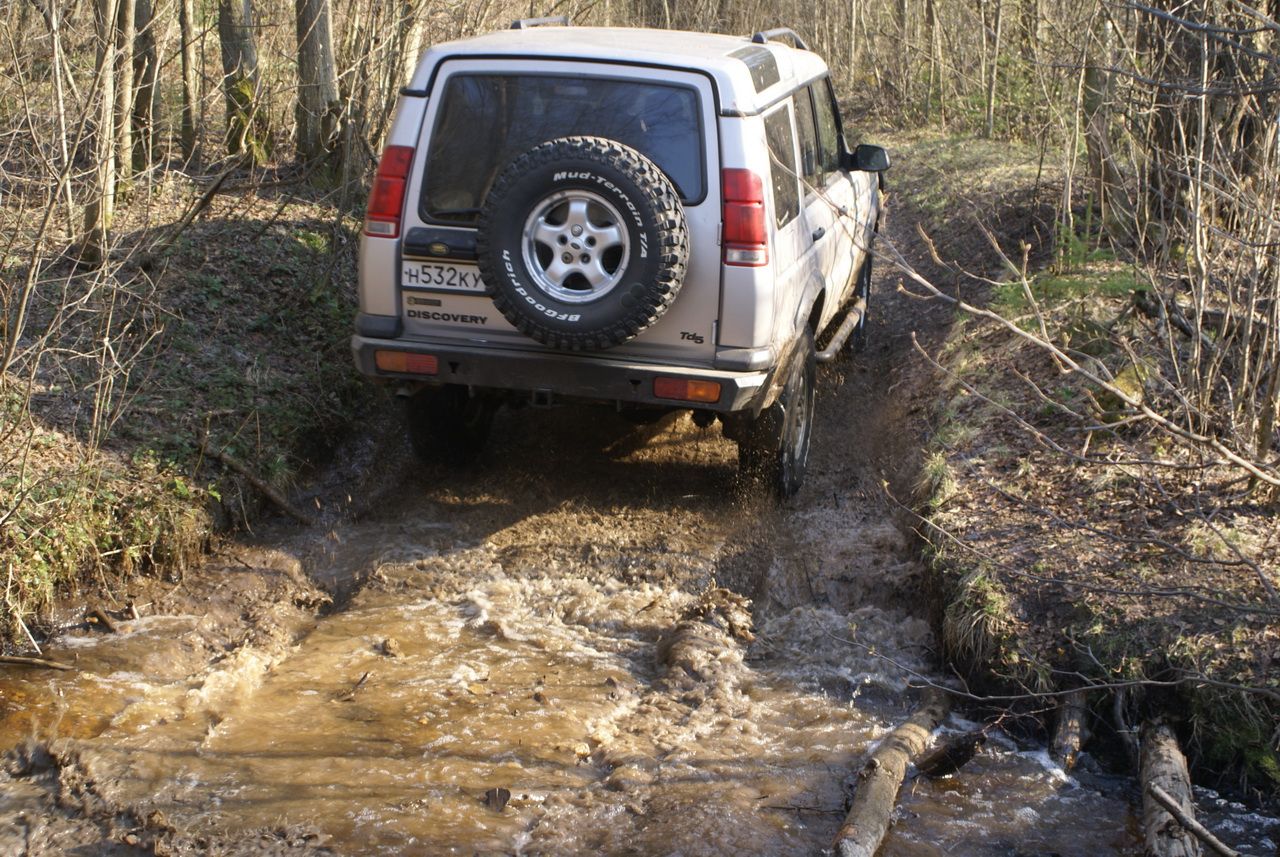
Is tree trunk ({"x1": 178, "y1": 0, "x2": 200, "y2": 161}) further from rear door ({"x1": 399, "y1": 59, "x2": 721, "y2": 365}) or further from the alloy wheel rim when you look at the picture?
the alloy wheel rim

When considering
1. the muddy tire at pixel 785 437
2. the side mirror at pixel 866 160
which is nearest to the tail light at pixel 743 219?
the muddy tire at pixel 785 437

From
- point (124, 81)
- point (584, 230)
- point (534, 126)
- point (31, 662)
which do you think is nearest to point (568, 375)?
point (584, 230)

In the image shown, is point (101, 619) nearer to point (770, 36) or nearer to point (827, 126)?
point (770, 36)

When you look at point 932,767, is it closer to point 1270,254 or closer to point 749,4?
point 1270,254

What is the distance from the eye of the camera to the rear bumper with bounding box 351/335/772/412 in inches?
191

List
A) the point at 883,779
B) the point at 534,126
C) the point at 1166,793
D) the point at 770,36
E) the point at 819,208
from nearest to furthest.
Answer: the point at 1166,793
the point at 883,779
the point at 534,126
the point at 819,208
the point at 770,36

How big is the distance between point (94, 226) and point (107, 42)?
4.23 feet

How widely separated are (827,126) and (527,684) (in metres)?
3.90

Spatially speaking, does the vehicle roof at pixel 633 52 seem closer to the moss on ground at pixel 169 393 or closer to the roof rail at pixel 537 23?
the roof rail at pixel 537 23

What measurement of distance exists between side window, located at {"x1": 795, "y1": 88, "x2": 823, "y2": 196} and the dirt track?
158 centimetres

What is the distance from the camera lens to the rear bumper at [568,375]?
486cm

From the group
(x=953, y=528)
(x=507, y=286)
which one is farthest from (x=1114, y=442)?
(x=507, y=286)

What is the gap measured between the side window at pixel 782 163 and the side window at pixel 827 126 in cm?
86

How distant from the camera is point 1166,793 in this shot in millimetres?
3582
